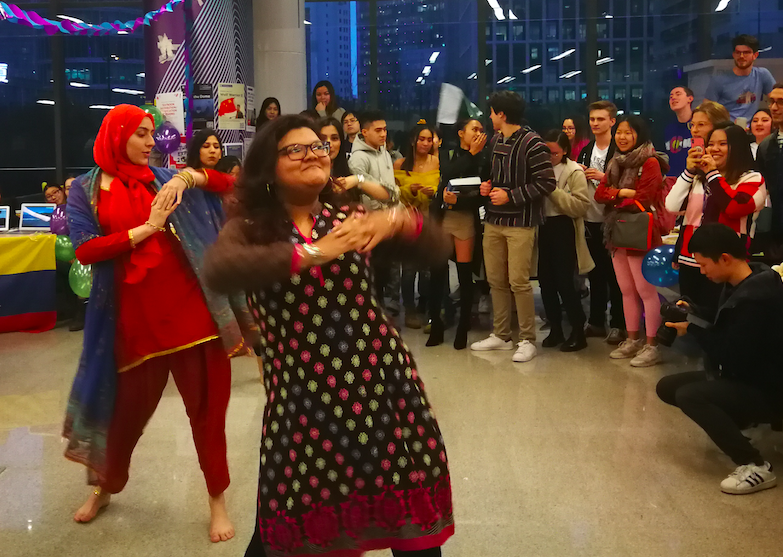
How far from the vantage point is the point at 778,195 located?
394 cm

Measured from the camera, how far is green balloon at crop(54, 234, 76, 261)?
606cm

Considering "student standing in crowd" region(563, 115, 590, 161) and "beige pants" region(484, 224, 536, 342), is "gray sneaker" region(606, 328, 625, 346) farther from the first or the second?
"student standing in crowd" region(563, 115, 590, 161)

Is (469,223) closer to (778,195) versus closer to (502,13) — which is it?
(778,195)

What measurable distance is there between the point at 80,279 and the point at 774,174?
4.35 meters

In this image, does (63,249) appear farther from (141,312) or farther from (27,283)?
(141,312)

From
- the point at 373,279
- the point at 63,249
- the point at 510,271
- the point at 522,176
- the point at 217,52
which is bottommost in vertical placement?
the point at 510,271

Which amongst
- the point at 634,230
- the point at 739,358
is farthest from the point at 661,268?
the point at 739,358

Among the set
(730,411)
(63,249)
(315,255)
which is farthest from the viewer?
(63,249)

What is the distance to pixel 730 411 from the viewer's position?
3.08m

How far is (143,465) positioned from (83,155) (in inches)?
300

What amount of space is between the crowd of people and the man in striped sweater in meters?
0.01

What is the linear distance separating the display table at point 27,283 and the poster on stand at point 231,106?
194 centimetres

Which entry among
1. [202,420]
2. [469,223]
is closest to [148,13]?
[469,223]

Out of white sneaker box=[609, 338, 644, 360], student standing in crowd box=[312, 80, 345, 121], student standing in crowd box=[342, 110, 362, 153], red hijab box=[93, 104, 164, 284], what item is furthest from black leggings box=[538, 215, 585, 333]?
red hijab box=[93, 104, 164, 284]
